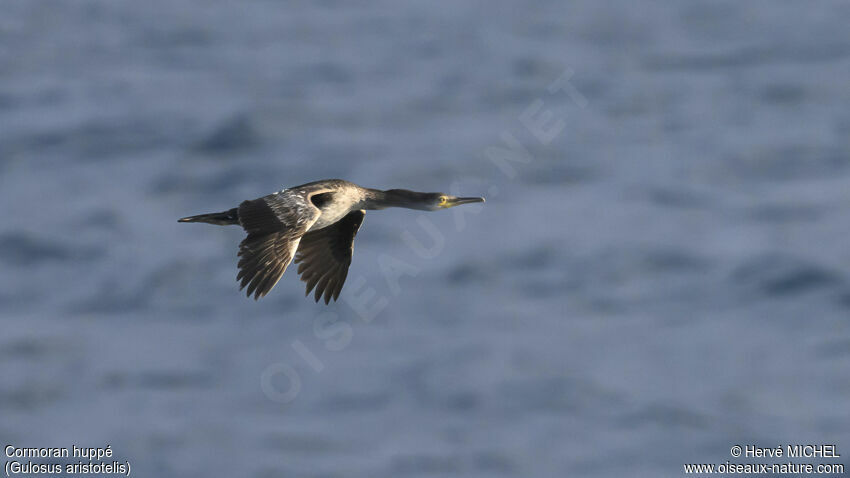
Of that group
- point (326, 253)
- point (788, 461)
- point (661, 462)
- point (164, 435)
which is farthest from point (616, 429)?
point (326, 253)

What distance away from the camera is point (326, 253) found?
20.5 metres

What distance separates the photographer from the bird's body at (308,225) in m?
17.2

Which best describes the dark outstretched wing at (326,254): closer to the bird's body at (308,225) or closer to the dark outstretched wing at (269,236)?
the bird's body at (308,225)

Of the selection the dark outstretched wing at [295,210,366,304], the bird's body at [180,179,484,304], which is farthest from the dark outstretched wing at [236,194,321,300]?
the dark outstretched wing at [295,210,366,304]

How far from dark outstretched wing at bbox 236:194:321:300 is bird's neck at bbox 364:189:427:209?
5.47 ft

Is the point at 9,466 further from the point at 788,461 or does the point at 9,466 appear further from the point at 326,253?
the point at 326,253

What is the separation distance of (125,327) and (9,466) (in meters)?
8.33

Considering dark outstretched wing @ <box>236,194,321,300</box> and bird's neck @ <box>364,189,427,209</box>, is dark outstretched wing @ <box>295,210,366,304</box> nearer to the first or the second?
bird's neck @ <box>364,189,427,209</box>

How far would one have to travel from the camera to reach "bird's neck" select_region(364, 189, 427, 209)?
63.7 ft

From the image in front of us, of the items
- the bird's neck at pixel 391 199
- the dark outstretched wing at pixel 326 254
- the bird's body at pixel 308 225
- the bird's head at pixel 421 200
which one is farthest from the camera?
the dark outstretched wing at pixel 326 254

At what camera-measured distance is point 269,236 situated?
17312 millimetres

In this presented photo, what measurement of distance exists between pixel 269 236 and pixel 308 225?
0.56m

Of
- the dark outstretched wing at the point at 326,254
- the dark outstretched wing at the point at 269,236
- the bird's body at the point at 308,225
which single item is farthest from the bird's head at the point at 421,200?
the dark outstretched wing at the point at 269,236

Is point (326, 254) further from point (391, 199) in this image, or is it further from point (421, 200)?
point (421, 200)
